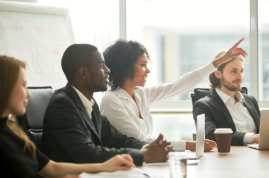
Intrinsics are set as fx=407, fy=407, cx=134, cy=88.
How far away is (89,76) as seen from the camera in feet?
6.75

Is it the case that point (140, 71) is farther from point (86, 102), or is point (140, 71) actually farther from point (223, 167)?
point (223, 167)

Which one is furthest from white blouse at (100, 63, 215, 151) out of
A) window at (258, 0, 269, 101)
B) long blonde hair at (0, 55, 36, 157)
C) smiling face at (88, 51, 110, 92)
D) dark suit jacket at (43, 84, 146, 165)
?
window at (258, 0, 269, 101)

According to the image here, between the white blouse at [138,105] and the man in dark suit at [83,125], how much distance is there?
23 centimetres

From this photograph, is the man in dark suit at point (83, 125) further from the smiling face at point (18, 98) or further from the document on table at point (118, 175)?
the smiling face at point (18, 98)

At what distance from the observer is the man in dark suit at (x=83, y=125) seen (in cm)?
175

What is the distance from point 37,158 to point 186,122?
9.84 feet

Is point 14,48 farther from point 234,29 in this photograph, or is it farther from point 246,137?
point 234,29

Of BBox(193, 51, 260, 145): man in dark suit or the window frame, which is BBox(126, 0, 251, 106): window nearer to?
the window frame

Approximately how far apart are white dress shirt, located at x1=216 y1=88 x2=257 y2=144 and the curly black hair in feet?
2.42

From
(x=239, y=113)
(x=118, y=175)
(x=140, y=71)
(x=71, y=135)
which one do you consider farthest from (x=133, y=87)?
(x=118, y=175)

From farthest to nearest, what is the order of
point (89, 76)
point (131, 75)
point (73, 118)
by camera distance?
point (131, 75) → point (89, 76) → point (73, 118)

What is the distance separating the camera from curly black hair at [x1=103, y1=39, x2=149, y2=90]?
2750 millimetres

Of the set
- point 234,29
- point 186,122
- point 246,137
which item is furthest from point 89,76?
point 234,29

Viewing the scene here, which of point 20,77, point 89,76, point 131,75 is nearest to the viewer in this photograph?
point 20,77
